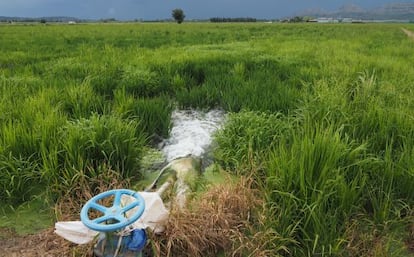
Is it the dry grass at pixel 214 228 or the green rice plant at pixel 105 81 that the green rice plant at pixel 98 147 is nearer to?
the dry grass at pixel 214 228

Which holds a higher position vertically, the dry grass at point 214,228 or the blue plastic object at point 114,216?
the blue plastic object at point 114,216

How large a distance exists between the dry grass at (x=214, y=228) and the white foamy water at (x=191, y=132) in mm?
1311

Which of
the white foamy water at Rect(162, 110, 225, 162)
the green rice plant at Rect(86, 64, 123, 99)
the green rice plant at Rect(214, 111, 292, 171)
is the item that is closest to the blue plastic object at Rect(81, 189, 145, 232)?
the green rice plant at Rect(214, 111, 292, 171)

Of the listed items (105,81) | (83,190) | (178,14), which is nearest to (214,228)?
(83,190)

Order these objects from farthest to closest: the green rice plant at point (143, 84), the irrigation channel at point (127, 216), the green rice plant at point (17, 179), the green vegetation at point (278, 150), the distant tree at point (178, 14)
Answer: the distant tree at point (178, 14) → the green rice plant at point (143, 84) → the green rice plant at point (17, 179) → the green vegetation at point (278, 150) → the irrigation channel at point (127, 216)

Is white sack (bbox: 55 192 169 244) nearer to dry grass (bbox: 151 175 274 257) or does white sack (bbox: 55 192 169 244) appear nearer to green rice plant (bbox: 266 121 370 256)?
dry grass (bbox: 151 175 274 257)

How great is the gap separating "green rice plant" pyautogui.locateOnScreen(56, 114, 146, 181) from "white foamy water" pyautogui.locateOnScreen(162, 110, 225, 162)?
0.57 metres

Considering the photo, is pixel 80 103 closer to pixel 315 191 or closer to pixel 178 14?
pixel 315 191

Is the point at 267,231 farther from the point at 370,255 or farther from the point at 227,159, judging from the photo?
the point at 227,159

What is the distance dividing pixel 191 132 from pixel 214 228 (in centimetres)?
218

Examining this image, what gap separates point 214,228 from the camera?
7.61 ft

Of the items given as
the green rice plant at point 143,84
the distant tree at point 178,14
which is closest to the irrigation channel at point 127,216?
the green rice plant at point 143,84

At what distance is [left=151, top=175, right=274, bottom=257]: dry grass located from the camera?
7.25 ft

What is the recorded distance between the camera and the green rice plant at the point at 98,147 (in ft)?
9.80
